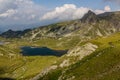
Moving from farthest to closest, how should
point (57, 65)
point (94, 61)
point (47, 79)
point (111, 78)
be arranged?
point (57, 65) → point (47, 79) → point (94, 61) → point (111, 78)

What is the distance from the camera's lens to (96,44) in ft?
521

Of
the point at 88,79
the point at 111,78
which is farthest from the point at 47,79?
the point at 111,78

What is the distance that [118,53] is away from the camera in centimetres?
8994

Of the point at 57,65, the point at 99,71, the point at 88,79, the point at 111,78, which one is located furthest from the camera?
the point at 57,65

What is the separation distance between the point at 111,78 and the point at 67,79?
23.7 meters

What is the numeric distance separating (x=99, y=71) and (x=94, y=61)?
502 inches

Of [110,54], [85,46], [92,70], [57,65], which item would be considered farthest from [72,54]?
[92,70]

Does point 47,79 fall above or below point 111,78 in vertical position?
below

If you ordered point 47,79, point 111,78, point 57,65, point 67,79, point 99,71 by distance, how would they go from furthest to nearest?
point 57,65 < point 47,79 < point 67,79 < point 99,71 < point 111,78

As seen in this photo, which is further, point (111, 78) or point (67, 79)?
point (67, 79)

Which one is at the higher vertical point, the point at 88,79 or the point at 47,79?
the point at 88,79

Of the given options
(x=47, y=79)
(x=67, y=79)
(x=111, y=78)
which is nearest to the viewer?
(x=111, y=78)

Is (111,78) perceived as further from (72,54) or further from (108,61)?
(72,54)

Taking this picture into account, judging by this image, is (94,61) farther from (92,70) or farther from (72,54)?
(72,54)
